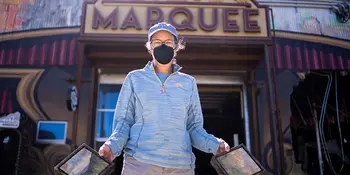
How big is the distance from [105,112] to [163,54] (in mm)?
4738

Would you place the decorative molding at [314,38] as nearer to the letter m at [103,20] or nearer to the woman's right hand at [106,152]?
the letter m at [103,20]

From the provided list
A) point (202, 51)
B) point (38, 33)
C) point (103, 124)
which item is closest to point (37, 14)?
point (38, 33)

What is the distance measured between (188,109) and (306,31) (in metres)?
5.69

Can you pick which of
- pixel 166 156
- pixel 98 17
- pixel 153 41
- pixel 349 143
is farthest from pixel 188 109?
pixel 349 143

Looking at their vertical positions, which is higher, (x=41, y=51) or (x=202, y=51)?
(x=41, y=51)

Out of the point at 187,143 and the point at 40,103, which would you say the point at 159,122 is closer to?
the point at 187,143

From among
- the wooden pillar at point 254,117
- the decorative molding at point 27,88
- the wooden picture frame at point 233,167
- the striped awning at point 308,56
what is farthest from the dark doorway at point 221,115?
the wooden picture frame at point 233,167

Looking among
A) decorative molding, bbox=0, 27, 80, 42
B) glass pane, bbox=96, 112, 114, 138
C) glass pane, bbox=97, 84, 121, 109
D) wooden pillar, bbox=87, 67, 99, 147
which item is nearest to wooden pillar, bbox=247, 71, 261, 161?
glass pane, bbox=97, 84, 121, 109

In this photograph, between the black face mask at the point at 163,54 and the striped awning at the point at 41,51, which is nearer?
the black face mask at the point at 163,54

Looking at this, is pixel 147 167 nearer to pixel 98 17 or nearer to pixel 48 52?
pixel 98 17

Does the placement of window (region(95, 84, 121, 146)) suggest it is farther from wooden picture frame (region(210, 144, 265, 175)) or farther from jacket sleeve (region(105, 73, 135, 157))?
wooden picture frame (region(210, 144, 265, 175))

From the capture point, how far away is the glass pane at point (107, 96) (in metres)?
6.50

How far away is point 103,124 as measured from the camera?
6391mm

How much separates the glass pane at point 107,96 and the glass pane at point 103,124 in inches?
6.8
